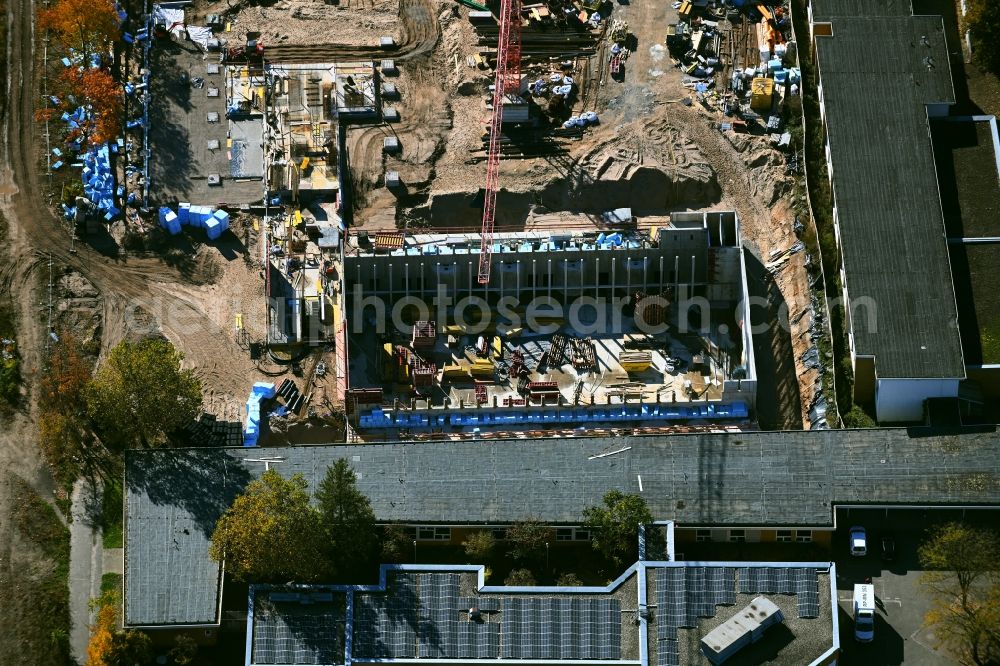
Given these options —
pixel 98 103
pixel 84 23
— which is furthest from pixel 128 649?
pixel 84 23

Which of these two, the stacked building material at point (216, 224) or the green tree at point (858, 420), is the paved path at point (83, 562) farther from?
the green tree at point (858, 420)

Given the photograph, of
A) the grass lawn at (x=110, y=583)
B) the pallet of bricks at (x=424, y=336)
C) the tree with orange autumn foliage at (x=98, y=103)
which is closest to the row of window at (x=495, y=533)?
the pallet of bricks at (x=424, y=336)

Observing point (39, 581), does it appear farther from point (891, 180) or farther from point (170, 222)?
point (891, 180)

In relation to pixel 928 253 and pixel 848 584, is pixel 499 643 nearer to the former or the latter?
pixel 848 584

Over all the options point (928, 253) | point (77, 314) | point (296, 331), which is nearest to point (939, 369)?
point (928, 253)

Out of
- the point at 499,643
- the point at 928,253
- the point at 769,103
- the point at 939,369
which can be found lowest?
the point at 499,643
